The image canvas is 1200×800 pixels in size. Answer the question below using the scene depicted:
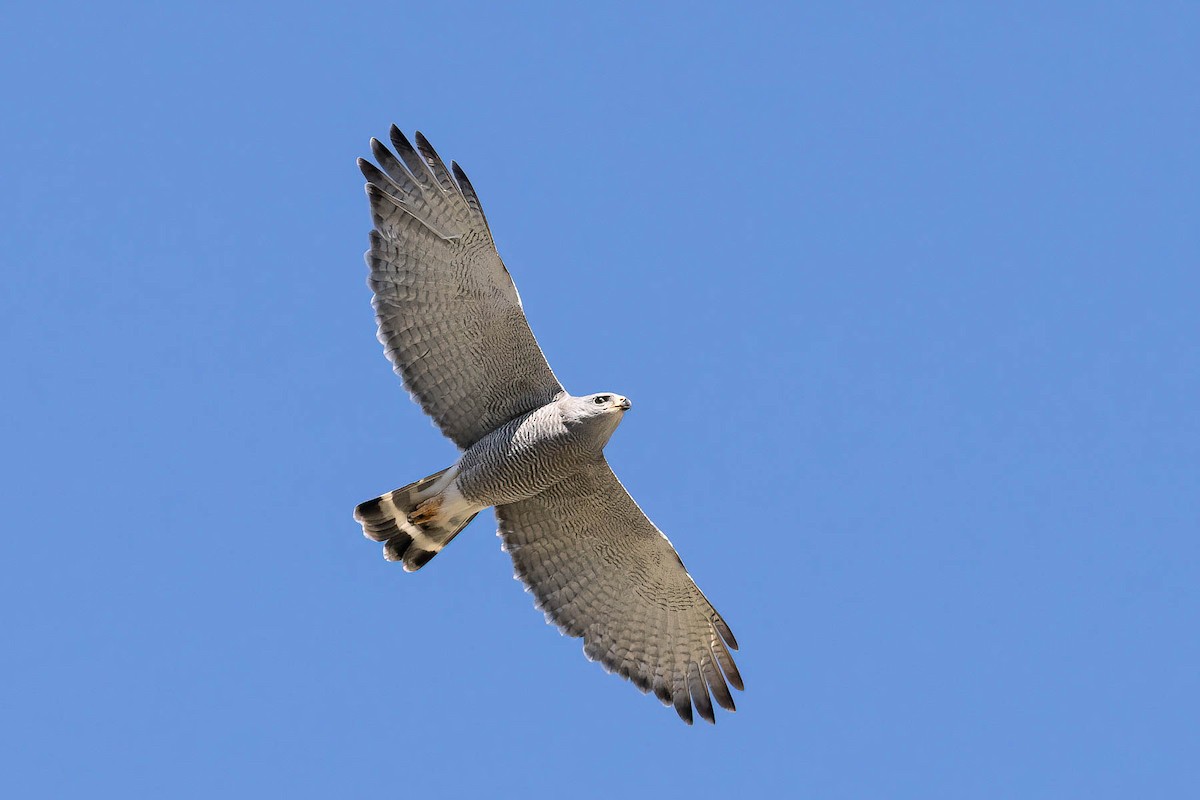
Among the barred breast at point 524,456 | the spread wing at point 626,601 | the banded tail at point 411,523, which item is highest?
the barred breast at point 524,456

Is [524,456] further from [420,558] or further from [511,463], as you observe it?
[420,558]

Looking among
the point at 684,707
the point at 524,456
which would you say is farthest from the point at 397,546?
the point at 684,707

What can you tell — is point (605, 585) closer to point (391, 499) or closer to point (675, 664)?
point (675, 664)

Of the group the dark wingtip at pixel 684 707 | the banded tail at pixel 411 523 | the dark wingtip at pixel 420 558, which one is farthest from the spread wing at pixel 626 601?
the dark wingtip at pixel 420 558

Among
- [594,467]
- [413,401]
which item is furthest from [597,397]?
[413,401]

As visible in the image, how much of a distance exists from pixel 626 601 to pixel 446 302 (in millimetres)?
3428

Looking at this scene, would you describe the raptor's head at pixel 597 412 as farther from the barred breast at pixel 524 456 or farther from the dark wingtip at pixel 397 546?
the dark wingtip at pixel 397 546

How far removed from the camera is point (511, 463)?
12992mm

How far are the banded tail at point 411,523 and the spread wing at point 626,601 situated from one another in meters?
0.64

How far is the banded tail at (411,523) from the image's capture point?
1331cm

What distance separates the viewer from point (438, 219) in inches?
496

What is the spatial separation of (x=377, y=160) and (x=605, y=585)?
178 inches

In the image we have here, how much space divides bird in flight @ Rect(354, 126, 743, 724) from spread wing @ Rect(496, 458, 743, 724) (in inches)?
0.5

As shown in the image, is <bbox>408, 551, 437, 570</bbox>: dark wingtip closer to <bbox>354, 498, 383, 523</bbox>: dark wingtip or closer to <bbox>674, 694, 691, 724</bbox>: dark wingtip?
<bbox>354, 498, 383, 523</bbox>: dark wingtip
